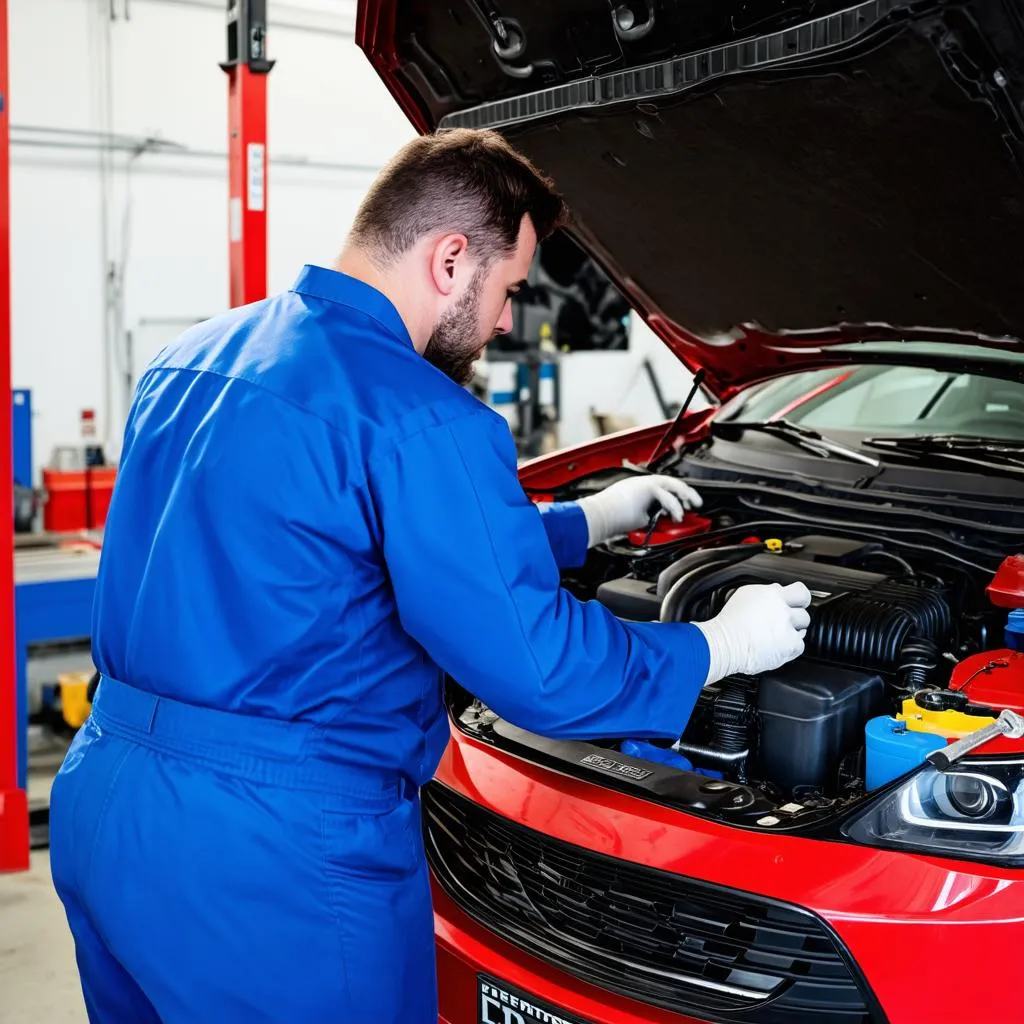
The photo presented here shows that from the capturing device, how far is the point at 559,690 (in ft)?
4.16

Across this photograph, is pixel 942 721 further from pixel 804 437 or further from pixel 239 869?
pixel 804 437

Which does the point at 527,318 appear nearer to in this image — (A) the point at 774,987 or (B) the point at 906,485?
(B) the point at 906,485

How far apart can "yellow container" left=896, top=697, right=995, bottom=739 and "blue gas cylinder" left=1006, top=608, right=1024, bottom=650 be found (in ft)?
0.93

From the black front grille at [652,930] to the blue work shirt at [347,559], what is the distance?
24cm

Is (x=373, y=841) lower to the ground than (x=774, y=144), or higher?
lower

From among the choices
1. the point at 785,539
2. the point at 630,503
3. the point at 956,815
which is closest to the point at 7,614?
the point at 630,503

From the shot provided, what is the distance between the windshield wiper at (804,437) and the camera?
240 cm

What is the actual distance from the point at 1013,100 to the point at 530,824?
1.17m

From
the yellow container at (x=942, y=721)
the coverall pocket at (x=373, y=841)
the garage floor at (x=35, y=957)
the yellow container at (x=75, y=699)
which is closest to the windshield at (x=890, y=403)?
the yellow container at (x=942, y=721)

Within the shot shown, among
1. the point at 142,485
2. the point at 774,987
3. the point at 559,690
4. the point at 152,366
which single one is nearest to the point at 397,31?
the point at 152,366

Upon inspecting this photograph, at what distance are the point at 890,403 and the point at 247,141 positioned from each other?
1.86 metres

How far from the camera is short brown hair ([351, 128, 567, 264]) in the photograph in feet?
4.52

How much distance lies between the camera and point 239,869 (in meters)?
1.26

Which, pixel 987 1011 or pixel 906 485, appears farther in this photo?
pixel 906 485
